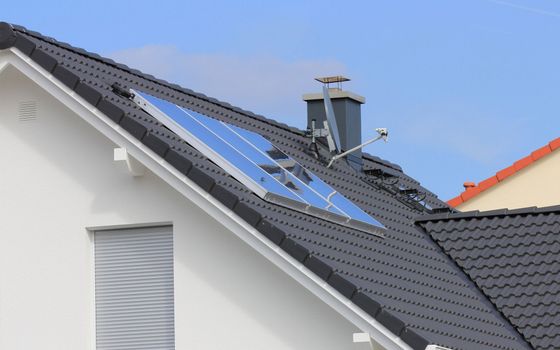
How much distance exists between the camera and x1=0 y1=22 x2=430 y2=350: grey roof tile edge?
630 inches

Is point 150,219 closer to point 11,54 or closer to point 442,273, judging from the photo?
point 11,54

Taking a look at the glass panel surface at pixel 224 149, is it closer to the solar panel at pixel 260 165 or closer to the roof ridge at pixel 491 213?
the solar panel at pixel 260 165

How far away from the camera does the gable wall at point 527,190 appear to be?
3503 centimetres

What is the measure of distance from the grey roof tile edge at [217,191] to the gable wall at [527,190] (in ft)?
59.4

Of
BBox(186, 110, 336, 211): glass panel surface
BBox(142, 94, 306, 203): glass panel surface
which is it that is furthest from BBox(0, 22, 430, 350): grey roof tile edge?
BBox(186, 110, 336, 211): glass panel surface

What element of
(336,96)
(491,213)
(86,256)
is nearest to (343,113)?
(336,96)

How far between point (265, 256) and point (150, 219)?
1.70m

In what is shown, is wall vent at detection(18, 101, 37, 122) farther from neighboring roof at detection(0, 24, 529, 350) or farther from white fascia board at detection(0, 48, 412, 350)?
neighboring roof at detection(0, 24, 529, 350)

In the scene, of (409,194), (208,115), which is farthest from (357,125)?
(208,115)

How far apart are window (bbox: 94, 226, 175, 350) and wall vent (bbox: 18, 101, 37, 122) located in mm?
1634

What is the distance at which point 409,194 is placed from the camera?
81.4 feet

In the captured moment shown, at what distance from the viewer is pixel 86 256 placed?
59.2ft

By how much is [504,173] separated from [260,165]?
1677cm

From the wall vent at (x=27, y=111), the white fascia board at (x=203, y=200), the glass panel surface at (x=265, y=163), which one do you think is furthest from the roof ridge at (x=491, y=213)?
the wall vent at (x=27, y=111)
